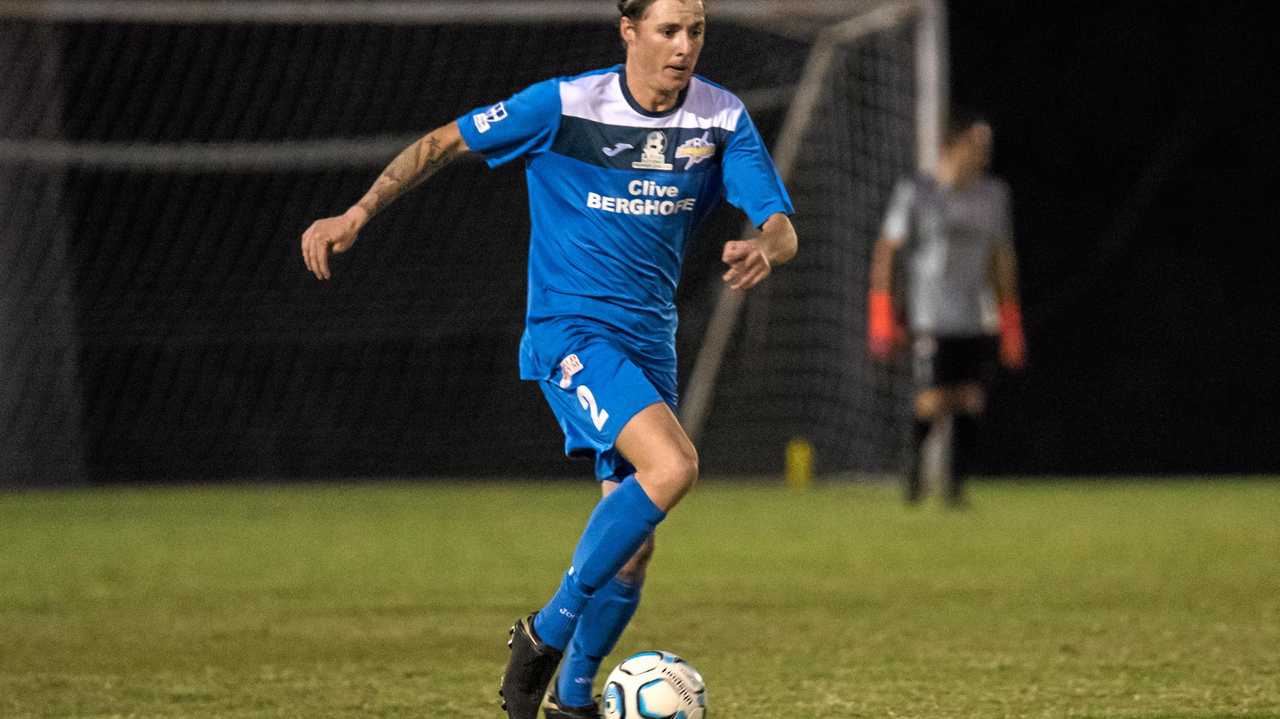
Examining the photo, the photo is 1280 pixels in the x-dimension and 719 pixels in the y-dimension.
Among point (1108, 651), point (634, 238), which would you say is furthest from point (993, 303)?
point (634, 238)

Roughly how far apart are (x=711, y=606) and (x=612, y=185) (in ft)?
8.24

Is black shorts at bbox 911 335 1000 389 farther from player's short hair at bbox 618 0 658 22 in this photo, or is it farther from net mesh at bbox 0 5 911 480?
player's short hair at bbox 618 0 658 22

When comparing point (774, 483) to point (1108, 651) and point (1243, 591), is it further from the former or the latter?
point (1108, 651)

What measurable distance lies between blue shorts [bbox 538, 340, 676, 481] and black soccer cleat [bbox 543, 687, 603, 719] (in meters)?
0.52

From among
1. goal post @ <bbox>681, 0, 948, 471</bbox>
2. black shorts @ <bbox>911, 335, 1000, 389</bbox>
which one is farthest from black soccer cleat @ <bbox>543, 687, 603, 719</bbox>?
goal post @ <bbox>681, 0, 948, 471</bbox>

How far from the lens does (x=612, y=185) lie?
432cm

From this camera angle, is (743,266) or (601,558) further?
(601,558)

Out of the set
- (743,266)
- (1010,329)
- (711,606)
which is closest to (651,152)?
(743,266)

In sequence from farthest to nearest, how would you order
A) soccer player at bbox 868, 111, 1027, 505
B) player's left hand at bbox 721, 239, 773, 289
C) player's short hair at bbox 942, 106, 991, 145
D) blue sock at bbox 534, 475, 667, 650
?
soccer player at bbox 868, 111, 1027, 505, player's short hair at bbox 942, 106, 991, 145, blue sock at bbox 534, 475, 667, 650, player's left hand at bbox 721, 239, 773, 289

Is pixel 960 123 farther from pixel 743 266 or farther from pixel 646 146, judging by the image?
pixel 743 266

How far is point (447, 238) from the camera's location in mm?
13438

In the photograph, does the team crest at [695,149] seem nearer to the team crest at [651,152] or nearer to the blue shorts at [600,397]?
the team crest at [651,152]

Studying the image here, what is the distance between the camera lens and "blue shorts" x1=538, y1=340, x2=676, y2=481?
4098 millimetres

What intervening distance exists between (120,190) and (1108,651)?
32.2 feet
